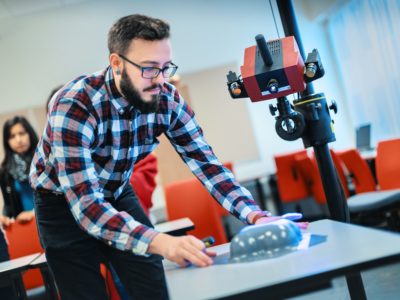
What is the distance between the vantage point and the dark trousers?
1.50 m

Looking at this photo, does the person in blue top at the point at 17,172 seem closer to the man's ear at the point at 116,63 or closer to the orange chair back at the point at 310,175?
the man's ear at the point at 116,63

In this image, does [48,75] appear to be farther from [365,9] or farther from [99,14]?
[365,9]

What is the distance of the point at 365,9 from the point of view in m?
6.05

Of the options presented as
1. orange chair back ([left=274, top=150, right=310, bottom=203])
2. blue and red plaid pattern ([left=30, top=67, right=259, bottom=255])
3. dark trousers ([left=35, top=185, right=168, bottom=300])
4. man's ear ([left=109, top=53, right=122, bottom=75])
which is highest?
man's ear ([left=109, top=53, right=122, bottom=75])

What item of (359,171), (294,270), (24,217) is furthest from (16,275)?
(359,171)

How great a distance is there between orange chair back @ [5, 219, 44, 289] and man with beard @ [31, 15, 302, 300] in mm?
1860

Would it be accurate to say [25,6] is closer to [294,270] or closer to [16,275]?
[16,275]

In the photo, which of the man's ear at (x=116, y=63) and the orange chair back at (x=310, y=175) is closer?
the man's ear at (x=116, y=63)

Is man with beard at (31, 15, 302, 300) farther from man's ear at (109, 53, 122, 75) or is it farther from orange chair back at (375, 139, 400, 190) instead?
orange chair back at (375, 139, 400, 190)

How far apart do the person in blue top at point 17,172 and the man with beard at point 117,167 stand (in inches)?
66.5

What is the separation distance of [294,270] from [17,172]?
8.43ft

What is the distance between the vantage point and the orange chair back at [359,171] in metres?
3.96

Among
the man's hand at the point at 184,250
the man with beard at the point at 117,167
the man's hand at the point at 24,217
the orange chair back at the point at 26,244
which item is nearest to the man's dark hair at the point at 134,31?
the man with beard at the point at 117,167

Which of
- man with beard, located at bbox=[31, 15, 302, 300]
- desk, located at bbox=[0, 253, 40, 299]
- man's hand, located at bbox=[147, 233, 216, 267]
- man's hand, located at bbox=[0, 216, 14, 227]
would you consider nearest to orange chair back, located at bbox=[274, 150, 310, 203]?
man's hand, located at bbox=[0, 216, 14, 227]
